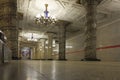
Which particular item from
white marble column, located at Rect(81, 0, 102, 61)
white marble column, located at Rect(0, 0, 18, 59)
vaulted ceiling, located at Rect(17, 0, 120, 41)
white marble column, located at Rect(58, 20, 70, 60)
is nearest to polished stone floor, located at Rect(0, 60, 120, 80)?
white marble column, located at Rect(0, 0, 18, 59)

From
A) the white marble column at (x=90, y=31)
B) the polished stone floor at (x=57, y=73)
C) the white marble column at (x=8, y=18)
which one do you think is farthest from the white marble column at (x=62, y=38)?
the polished stone floor at (x=57, y=73)

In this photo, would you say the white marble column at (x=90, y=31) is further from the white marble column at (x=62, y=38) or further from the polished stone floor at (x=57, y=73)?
the polished stone floor at (x=57, y=73)

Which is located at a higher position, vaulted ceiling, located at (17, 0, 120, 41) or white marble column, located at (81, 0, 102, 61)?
vaulted ceiling, located at (17, 0, 120, 41)

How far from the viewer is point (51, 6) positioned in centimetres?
1282

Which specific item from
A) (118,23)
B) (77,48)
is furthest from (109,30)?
(77,48)

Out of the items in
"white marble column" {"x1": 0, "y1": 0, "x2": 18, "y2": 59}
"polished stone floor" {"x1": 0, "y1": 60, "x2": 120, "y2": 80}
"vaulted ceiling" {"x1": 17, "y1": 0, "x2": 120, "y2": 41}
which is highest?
"vaulted ceiling" {"x1": 17, "y1": 0, "x2": 120, "y2": 41}

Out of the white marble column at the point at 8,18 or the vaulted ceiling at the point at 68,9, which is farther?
the vaulted ceiling at the point at 68,9

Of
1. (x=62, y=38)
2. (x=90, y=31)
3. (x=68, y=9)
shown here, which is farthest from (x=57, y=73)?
(x=62, y=38)

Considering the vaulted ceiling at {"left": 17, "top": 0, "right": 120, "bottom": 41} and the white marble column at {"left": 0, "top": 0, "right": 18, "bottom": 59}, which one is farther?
the vaulted ceiling at {"left": 17, "top": 0, "right": 120, "bottom": 41}

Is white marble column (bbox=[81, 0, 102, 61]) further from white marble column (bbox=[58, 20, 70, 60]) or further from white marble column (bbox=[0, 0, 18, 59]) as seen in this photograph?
white marble column (bbox=[58, 20, 70, 60])

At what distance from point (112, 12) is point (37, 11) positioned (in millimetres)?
6224

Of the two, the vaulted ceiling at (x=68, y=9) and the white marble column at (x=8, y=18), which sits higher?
the vaulted ceiling at (x=68, y=9)

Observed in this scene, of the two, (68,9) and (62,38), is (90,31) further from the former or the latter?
(62,38)

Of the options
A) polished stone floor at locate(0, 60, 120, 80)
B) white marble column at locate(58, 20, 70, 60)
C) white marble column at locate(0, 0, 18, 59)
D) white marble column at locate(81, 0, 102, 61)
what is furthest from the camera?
white marble column at locate(58, 20, 70, 60)
